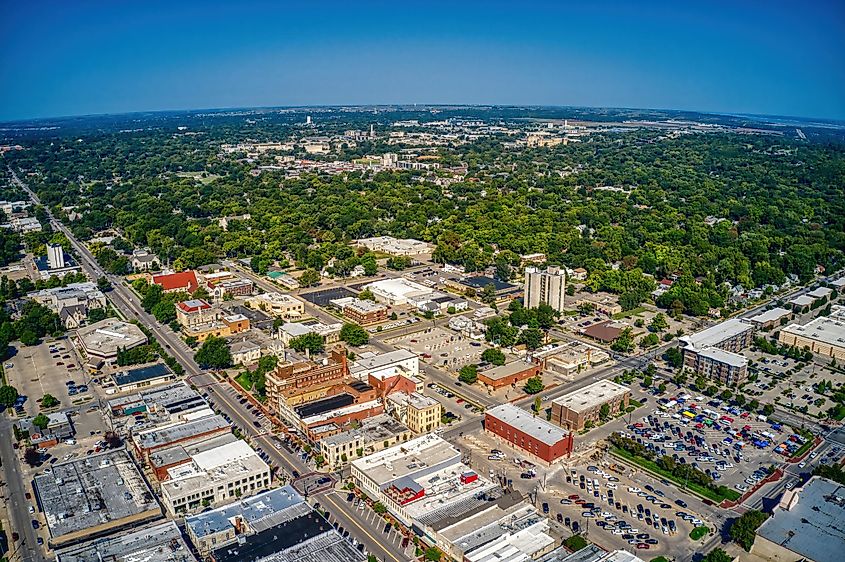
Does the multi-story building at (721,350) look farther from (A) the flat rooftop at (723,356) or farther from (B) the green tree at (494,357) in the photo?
(B) the green tree at (494,357)

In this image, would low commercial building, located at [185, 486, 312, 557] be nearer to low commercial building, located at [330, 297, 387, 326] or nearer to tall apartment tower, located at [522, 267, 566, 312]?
low commercial building, located at [330, 297, 387, 326]

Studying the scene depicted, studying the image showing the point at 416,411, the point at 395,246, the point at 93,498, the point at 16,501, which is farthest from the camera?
the point at 395,246

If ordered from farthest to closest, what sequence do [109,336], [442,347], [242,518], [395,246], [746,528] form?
[395,246]
[442,347]
[109,336]
[242,518]
[746,528]

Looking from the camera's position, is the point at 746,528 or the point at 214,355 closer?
the point at 746,528

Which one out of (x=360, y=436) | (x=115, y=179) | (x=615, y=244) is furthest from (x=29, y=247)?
(x=615, y=244)

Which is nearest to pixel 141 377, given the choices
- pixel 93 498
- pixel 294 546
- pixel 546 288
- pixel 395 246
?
pixel 93 498

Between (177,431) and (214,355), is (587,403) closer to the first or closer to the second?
(177,431)
